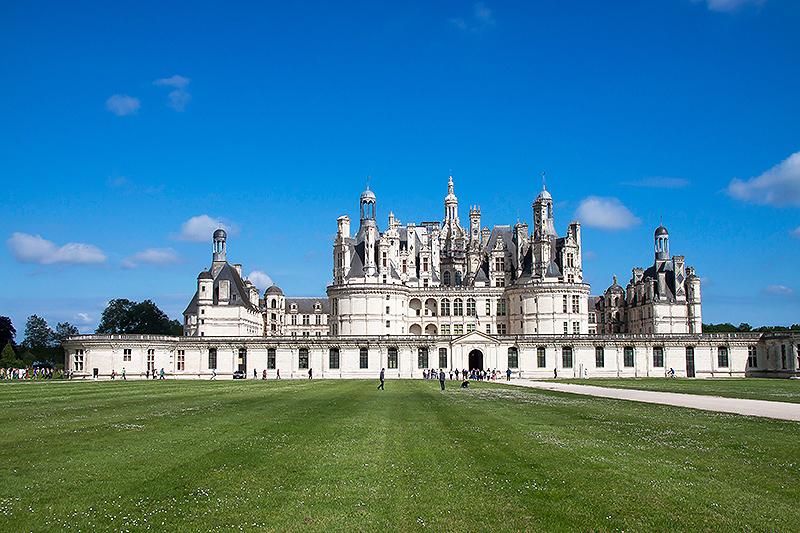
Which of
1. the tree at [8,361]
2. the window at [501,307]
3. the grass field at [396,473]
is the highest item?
the window at [501,307]

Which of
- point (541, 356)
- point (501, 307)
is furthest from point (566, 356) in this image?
point (501, 307)

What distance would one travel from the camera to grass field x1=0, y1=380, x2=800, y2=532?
11.4 meters

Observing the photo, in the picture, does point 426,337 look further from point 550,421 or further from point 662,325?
point 550,421

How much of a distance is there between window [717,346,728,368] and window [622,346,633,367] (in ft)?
35.9

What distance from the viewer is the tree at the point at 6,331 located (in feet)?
329

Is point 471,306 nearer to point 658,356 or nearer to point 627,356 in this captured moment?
point 627,356

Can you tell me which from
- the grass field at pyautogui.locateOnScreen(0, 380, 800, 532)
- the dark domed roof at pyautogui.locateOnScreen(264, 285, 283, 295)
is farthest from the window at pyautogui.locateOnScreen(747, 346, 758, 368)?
the dark domed roof at pyautogui.locateOnScreen(264, 285, 283, 295)

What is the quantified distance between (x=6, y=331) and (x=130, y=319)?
86.9 feet

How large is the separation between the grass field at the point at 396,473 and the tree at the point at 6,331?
88607mm

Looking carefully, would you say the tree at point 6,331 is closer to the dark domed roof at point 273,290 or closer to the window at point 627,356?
the dark domed roof at point 273,290

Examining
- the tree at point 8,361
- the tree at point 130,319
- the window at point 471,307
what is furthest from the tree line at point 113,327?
the window at point 471,307

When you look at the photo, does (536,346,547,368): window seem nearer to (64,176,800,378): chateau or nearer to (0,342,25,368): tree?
(64,176,800,378): chateau

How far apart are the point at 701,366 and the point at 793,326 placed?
217 ft

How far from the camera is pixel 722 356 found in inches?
3187
